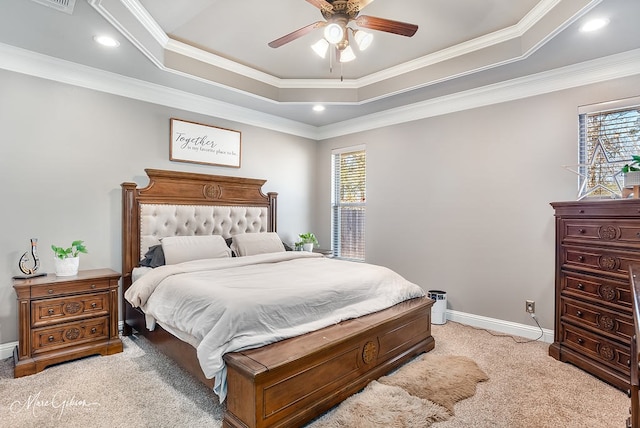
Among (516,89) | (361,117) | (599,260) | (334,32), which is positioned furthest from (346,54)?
(599,260)

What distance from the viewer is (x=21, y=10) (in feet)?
7.45

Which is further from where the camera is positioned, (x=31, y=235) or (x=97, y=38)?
(x=31, y=235)

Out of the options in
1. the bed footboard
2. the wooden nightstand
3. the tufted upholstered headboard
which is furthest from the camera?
the tufted upholstered headboard

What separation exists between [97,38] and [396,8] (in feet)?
7.73

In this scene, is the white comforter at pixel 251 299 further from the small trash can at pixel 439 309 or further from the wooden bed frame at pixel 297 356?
the small trash can at pixel 439 309

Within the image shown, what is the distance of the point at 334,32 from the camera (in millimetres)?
2180

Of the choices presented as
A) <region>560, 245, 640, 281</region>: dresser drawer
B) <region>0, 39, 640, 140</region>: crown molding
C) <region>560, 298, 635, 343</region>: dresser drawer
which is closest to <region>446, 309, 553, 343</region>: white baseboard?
<region>560, 298, 635, 343</region>: dresser drawer

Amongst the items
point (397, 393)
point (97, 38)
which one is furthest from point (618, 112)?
point (97, 38)

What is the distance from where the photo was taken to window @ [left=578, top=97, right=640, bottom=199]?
9.21 feet

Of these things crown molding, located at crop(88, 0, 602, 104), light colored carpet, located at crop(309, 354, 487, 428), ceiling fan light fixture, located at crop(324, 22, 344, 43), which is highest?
crown molding, located at crop(88, 0, 602, 104)

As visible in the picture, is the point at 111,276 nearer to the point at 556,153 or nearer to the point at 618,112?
the point at 556,153

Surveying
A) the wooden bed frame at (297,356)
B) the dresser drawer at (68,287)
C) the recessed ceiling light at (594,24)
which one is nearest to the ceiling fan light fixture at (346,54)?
the recessed ceiling light at (594,24)

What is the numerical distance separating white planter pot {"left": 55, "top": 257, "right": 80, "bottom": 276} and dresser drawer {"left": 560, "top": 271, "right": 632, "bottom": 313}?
411 cm

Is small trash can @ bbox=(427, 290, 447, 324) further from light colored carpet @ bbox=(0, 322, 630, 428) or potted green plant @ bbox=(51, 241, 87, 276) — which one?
potted green plant @ bbox=(51, 241, 87, 276)
